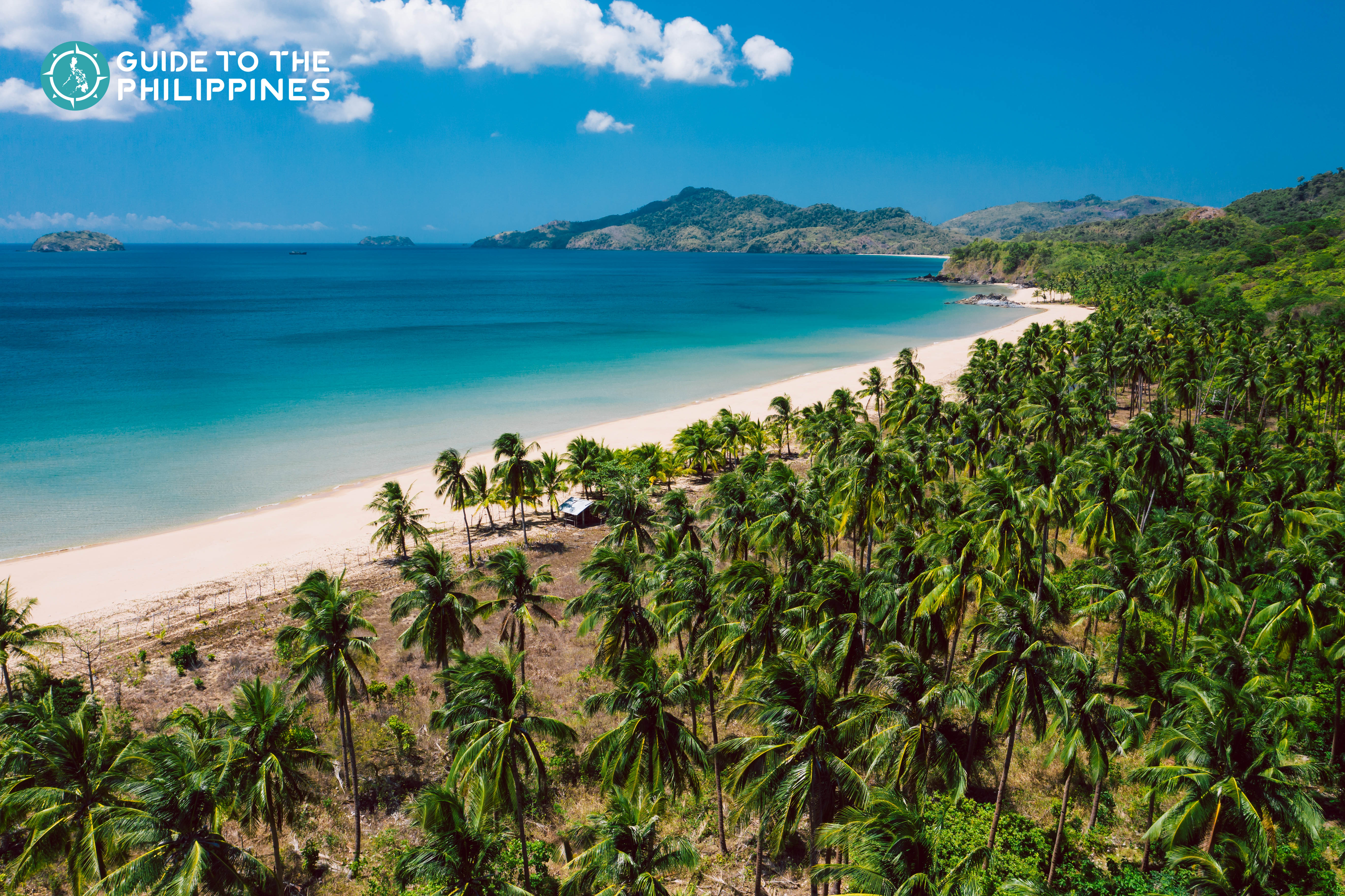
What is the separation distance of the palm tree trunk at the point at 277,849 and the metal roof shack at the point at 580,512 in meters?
35.7

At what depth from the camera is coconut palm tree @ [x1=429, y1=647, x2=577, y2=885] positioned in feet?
71.3

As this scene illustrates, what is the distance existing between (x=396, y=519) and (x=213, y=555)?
15.8 m

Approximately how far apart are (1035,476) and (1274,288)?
143417 mm

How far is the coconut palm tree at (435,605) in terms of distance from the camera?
94.5 feet

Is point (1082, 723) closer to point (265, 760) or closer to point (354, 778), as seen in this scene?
point (354, 778)

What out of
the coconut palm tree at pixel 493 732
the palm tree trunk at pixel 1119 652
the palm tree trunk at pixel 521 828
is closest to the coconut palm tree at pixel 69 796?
the coconut palm tree at pixel 493 732

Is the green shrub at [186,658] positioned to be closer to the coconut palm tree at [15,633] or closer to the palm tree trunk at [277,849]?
the coconut palm tree at [15,633]

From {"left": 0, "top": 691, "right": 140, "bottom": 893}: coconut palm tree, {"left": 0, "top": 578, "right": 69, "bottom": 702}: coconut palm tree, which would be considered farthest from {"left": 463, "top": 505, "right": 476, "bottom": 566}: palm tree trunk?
{"left": 0, "top": 691, "right": 140, "bottom": 893}: coconut palm tree

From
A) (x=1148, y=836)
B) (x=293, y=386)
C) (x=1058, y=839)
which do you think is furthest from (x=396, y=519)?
(x=293, y=386)

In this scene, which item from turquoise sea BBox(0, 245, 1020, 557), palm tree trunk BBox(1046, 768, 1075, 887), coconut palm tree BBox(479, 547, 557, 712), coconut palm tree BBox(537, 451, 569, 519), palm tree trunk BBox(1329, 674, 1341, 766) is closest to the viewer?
palm tree trunk BBox(1046, 768, 1075, 887)

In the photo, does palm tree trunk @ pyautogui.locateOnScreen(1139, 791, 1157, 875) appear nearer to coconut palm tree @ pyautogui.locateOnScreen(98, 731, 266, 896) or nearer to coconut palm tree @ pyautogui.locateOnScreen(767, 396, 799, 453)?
coconut palm tree @ pyautogui.locateOnScreen(98, 731, 266, 896)

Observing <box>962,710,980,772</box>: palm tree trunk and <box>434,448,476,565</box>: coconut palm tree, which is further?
<box>434,448,476,565</box>: coconut palm tree

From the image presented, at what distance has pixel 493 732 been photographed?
856 inches

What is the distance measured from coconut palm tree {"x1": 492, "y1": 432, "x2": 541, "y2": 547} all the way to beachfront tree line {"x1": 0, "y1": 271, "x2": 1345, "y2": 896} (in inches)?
236
